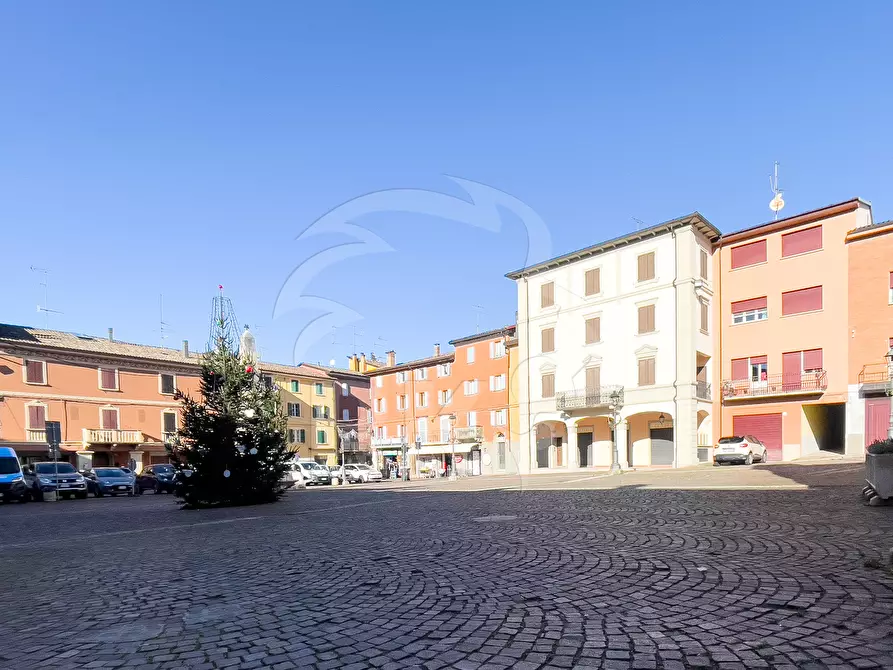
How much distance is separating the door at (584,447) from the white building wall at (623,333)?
1.14 m

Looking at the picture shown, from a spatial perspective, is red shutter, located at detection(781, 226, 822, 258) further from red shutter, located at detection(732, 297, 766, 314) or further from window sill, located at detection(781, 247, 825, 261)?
red shutter, located at detection(732, 297, 766, 314)

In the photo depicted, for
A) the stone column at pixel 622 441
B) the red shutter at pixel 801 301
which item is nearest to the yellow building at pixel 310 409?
the stone column at pixel 622 441

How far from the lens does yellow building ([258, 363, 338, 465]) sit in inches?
2099

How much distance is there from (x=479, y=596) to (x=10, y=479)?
25.9 metres

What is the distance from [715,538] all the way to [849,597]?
2.67m

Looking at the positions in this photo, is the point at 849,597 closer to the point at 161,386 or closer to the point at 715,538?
the point at 715,538

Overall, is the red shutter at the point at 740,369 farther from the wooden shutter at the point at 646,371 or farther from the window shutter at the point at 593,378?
the window shutter at the point at 593,378

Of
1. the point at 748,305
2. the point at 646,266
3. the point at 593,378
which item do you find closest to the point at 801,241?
the point at 748,305

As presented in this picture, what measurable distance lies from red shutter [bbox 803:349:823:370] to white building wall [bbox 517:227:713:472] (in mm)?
4816

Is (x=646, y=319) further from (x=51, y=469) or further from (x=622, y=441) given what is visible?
(x=51, y=469)

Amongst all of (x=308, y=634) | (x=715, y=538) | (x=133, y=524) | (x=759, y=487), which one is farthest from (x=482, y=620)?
(x=759, y=487)

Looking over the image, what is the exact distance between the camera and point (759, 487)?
45.7ft

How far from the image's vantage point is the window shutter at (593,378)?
36.8 meters

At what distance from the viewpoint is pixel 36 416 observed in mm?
37906
